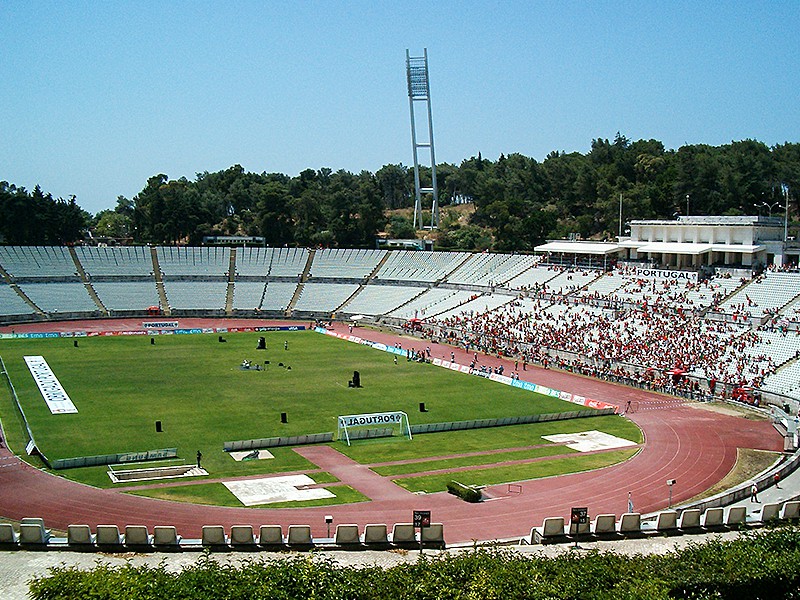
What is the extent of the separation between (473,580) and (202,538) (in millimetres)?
8447

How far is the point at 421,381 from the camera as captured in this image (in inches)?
2146

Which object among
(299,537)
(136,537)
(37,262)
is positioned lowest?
(299,537)

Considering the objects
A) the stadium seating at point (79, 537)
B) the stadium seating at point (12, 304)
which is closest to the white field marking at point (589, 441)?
the stadium seating at point (79, 537)

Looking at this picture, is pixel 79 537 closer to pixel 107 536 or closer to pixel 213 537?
pixel 107 536

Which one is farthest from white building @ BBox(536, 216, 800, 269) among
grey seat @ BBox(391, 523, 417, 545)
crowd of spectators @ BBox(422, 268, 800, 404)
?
grey seat @ BBox(391, 523, 417, 545)

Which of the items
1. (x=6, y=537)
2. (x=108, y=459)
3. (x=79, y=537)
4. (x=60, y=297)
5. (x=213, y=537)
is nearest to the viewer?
(x=6, y=537)

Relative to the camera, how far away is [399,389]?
5141cm

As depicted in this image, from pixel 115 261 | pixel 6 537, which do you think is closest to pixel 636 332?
pixel 6 537

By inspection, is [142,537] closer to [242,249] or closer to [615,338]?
[615,338]

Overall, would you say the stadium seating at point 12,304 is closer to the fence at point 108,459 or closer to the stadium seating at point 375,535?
the fence at point 108,459

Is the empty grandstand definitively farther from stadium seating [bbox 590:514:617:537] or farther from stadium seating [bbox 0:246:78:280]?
stadium seating [bbox 590:514:617:537]

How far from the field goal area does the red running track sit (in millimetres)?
1868

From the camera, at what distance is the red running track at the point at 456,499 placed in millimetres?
28344

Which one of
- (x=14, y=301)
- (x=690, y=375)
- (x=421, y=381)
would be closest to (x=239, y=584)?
(x=421, y=381)
